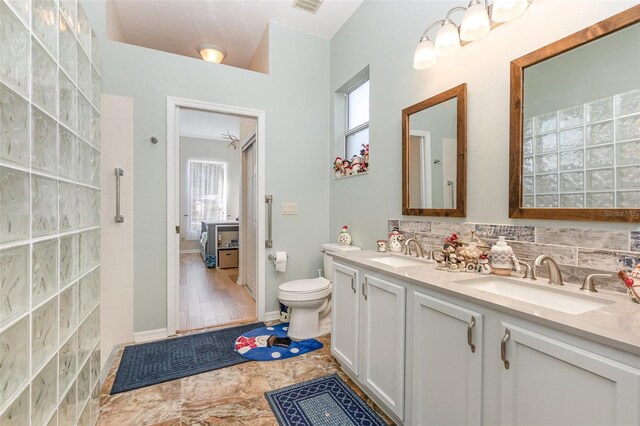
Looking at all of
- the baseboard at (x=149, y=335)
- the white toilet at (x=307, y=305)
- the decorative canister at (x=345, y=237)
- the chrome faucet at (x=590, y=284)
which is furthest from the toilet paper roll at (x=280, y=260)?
the chrome faucet at (x=590, y=284)

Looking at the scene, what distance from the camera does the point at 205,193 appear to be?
7.04 metres

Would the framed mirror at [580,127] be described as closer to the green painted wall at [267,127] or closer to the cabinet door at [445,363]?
the cabinet door at [445,363]

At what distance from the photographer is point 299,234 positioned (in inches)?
120

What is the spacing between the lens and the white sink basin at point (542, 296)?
1.06 meters

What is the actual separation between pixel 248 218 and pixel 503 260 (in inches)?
121

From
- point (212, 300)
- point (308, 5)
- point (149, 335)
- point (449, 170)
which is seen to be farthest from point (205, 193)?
point (449, 170)

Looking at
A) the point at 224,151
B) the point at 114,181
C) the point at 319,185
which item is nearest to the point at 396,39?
the point at 319,185

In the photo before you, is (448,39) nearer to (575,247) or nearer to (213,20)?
(575,247)

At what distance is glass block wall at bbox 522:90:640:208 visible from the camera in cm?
106

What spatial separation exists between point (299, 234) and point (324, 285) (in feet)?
2.40

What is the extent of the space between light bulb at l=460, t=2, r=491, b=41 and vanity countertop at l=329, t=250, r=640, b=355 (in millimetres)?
1236

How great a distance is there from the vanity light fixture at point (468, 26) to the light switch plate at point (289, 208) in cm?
172

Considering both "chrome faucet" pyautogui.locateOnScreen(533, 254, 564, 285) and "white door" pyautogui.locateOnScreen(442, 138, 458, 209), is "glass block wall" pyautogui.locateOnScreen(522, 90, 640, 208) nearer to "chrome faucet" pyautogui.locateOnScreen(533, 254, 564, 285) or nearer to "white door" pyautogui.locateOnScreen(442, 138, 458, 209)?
"chrome faucet" pyautogui.locateOnScreen(533, 254, 564, 285)

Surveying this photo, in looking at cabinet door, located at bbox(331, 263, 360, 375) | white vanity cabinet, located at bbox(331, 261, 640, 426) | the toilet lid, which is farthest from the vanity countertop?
the toilet lid
